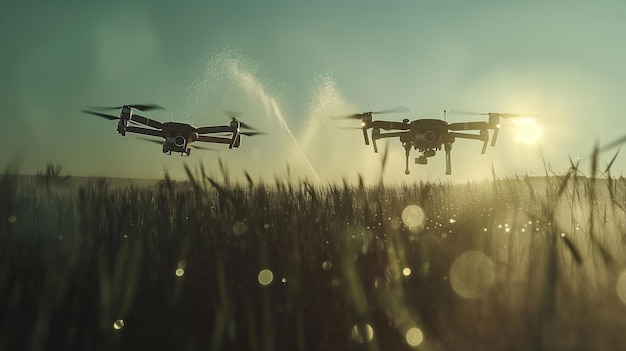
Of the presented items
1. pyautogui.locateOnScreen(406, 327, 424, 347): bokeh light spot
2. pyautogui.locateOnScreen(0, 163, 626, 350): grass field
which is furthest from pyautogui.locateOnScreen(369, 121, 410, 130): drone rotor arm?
pyautogui.locateOnScreen(406, 327, 424, 347): bokeh light spot

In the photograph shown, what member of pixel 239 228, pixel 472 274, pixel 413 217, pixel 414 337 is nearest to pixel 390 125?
pixel 413 217

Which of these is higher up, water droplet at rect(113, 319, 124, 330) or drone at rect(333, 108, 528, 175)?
drone at rect(333, 108, 528, 175)

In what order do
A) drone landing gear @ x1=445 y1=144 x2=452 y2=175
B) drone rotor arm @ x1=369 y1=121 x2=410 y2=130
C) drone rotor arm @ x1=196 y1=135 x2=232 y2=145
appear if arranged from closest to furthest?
drone landing gear @ x1=445 y1=144 x2=452 y2=175 < drone rotor arm @ x1=369 y1=121 x2=410 y2=130 < drone rotor arm @ x1=196 y1=135 x2=232 y2=145

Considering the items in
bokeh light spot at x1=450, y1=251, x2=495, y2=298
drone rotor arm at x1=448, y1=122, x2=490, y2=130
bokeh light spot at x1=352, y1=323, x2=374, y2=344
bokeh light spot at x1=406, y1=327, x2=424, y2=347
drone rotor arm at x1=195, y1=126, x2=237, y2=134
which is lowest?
bokeh light spot at x1=406, y1=327, x2=424, y2=347

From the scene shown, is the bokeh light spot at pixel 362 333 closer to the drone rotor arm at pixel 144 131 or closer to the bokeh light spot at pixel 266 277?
the bokeh light spot at pixel 266 277

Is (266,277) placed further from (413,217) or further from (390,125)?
(390,125)

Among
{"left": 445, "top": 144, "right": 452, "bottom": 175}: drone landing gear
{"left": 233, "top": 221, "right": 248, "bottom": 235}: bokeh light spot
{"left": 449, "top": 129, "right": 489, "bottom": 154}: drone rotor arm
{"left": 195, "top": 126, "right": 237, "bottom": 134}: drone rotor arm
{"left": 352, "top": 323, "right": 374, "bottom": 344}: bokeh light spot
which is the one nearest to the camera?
{"left": 352, "top": 323, "right": 374, "bottom": 344}: bokeh light spot

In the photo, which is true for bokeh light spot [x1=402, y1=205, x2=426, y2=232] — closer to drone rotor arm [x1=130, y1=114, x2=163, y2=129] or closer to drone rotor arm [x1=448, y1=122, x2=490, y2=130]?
drone rotor arm [x1=448, y1=122, x2=490, y2=130]
